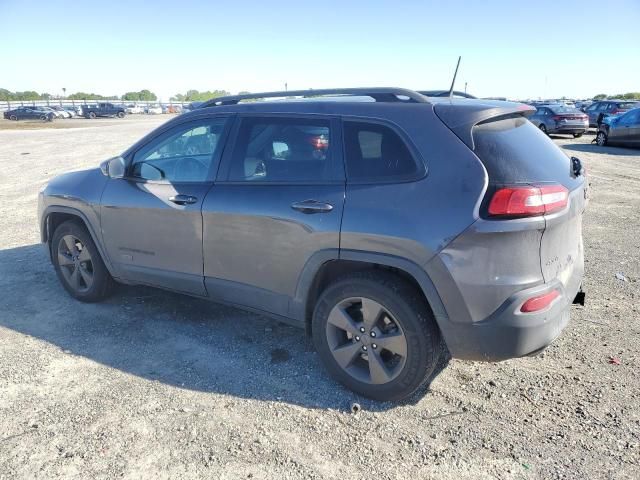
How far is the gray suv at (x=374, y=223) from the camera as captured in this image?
2.60m

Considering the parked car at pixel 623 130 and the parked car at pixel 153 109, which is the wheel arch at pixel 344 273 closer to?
the parked car at pixel 623 130

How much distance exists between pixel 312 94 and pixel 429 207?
1432mm

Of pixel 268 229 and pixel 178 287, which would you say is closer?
pixel 268 229

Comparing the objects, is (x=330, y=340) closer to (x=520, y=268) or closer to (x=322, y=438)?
(x=322, y=438)

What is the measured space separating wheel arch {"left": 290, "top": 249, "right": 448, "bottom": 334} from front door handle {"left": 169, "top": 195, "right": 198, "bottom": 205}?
3.41 feet

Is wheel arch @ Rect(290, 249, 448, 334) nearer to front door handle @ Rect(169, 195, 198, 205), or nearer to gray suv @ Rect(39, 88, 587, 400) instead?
gray suv @ Rect(39, 88, 587, 400)

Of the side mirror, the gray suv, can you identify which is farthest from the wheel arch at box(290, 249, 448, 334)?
the side mirror

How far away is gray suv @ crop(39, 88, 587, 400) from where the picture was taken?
2604 millimetres

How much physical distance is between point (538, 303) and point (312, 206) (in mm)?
1385

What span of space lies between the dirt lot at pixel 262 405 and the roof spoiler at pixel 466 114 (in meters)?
1.62

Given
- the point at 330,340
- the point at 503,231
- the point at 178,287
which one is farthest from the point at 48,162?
the point at 503,231

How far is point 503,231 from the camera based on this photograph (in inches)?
99.0

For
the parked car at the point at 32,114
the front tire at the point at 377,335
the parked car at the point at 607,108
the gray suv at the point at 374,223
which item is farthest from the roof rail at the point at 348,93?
the parked car at the point at 32,114

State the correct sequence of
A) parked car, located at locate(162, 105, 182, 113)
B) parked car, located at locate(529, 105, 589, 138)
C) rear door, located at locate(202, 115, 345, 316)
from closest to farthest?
rear door, located at locate(202, 115, 345, 316) < parked car, located at locate(529, 105, 589, 138) < parked car, located at locate(162, 105, 182, 113)
